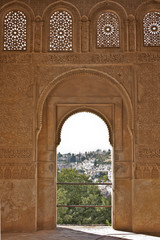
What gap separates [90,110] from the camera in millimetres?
8156

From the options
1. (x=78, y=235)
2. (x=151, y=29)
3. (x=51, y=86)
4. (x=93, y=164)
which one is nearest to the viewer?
(x=78, y=235)

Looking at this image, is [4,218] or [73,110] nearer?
[4,218]

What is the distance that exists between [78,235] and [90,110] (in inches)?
121

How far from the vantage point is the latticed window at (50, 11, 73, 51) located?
26.7ft

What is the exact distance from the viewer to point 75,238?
698cm

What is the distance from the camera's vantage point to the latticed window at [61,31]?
8141mm

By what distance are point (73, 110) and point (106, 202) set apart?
409 inches

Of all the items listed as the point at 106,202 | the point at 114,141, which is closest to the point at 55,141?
the point at 114,141

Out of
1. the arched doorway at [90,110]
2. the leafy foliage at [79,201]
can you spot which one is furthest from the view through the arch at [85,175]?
the arched doorway at [90,110]

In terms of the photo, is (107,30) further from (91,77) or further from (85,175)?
(85,175)

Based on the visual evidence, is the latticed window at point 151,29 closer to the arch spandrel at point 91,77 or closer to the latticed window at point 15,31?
the arch spandrel at point 91,77

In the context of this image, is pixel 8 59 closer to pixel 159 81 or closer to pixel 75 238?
pixel 159 81

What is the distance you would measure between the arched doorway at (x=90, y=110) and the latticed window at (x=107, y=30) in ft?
2.72

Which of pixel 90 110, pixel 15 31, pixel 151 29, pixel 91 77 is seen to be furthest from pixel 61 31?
pixel 151 29
